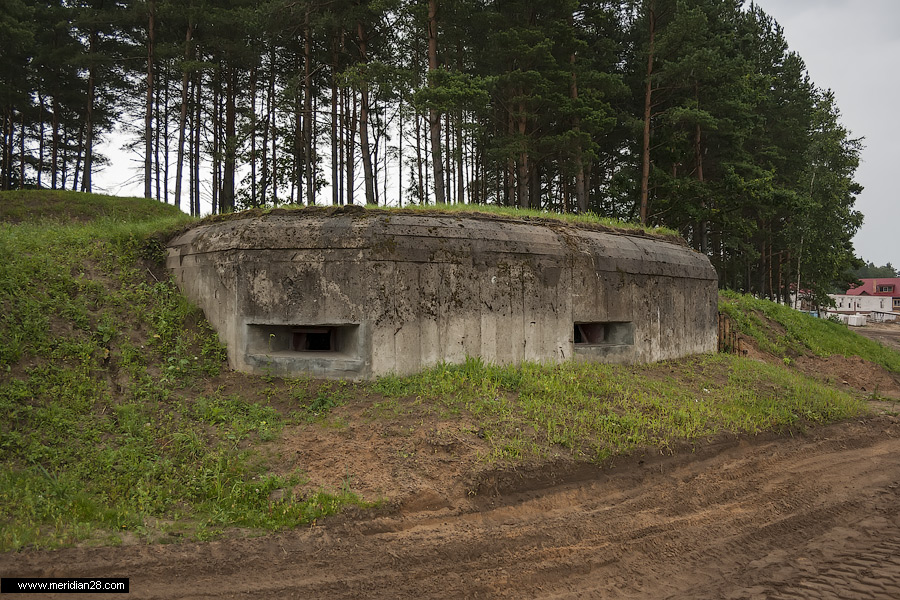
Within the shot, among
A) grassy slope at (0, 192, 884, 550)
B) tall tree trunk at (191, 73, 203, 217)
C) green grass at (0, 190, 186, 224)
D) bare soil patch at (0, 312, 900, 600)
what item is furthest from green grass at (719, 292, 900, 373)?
tall tree trunk at (191, 73, 203, 217)

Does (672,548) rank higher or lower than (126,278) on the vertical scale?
lower

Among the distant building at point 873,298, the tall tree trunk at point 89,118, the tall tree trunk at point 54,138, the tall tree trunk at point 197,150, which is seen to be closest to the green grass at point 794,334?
the tall tree trunk at point 197,150

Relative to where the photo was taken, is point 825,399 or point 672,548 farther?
point 825,399

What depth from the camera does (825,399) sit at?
26.4ft

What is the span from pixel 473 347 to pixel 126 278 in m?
4.87

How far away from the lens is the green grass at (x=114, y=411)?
4.07m

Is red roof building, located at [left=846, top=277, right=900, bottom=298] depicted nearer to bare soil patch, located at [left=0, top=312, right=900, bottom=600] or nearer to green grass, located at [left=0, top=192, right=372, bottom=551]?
bare soil patch, located at [left=0, top=312, right=900, bottom=600]

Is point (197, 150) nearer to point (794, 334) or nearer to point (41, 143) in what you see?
point (41, 143)

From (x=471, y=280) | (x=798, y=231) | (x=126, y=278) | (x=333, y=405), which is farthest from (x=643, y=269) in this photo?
(x=798, y=231)

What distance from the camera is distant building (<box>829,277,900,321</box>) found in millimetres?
54072

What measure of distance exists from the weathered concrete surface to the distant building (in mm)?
55995

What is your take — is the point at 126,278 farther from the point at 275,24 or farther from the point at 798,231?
the point at 798,231

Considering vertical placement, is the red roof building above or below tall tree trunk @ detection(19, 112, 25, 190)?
below

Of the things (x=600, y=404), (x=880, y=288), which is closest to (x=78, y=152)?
(x=600, y=404)
